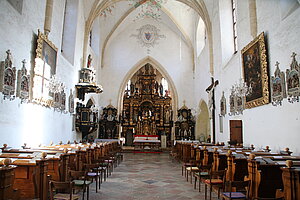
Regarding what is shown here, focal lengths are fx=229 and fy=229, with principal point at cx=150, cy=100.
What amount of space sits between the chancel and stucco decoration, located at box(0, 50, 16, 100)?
29mm

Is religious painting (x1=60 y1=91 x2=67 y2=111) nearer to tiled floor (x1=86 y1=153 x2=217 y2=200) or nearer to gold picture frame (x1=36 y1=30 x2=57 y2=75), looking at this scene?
gold picture frame (x1=36 y1=30 x2=57 y2=75)

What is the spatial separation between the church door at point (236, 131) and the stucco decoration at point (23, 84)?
26.8 feet

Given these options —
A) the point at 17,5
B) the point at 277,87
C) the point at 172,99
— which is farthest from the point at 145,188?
the point at 172,99

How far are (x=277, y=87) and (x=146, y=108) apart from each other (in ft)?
51.1

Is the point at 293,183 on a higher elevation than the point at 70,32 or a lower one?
lower

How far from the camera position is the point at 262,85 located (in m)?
7.68

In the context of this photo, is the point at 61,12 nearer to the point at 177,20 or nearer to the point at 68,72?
the point at 68,72

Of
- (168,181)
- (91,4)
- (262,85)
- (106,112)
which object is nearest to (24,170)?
(168,181)

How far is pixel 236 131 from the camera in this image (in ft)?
32.8

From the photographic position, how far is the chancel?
4281 mm

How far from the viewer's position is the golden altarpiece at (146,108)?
810 inches

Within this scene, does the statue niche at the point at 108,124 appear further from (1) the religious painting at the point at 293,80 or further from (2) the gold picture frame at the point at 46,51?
(1) the religious painting at the point at 293,80

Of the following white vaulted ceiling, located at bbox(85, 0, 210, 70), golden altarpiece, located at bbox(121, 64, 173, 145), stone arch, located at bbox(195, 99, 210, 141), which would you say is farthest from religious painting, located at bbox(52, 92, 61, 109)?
stone arch, located at bbox(195, 99, 210, 141)

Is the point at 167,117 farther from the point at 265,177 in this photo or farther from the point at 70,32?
the point at 265,177
